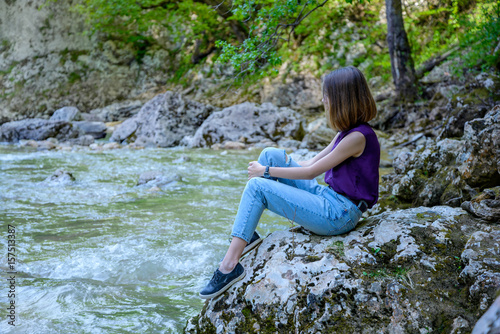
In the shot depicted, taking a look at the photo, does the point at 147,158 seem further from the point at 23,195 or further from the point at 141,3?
the point at 141,3

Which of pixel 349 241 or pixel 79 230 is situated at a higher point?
pixel 349 241

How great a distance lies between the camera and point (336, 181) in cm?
256

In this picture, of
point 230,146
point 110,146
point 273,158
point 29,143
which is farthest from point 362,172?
point 29,143

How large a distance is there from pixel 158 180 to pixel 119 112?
586 inches

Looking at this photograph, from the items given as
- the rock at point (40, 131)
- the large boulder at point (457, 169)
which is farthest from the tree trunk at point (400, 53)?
the rock at point (40, 131)

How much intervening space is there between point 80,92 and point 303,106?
45.8ft

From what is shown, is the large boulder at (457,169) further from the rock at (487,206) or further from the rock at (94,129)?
the rock at (94,129)

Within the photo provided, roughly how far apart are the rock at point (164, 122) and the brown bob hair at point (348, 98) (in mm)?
10884

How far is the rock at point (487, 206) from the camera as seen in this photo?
2.34 m

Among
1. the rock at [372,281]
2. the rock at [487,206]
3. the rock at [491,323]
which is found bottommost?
the rock at [372,281]

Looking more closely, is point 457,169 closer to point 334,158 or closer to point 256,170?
point 334,158

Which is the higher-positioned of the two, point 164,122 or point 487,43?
point 487,43

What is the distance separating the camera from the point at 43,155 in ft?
35.1

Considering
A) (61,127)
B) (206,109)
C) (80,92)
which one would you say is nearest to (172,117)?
(206,109)
